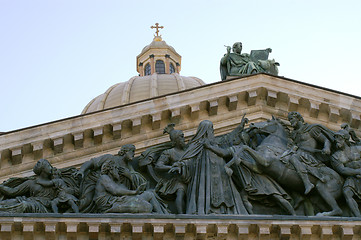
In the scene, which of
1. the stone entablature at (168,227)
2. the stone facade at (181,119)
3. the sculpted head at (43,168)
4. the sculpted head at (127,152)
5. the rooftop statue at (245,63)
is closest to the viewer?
the stone entablature at (168,227)

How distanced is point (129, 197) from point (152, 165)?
1340 millimetres

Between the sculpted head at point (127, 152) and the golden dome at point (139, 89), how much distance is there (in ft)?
73.9

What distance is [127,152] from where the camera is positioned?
19781mm

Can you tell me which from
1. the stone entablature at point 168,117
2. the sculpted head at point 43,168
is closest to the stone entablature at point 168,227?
the sculpted head at point 43,168

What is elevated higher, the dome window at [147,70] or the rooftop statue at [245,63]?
the dome window at [147,70]

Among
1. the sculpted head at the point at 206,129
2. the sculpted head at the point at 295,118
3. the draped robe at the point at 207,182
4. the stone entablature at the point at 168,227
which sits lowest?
the stone entablature at the point at 168,227

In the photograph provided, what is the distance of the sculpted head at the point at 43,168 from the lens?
64.1ft

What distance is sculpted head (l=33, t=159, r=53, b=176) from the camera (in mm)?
19531

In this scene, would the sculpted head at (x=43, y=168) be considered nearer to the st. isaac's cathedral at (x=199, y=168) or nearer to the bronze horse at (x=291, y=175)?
the st. isaac's cathedral at (x=199, y=168)

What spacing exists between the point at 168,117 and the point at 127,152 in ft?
5.10

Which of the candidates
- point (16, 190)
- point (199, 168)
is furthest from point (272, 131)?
point (16, 190)

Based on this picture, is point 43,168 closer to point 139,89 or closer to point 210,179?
point 210,179

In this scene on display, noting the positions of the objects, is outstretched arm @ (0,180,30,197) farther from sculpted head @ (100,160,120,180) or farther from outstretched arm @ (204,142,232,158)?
outstretched arm @ (204,142,232,158)

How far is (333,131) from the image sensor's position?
2070 centimetres
